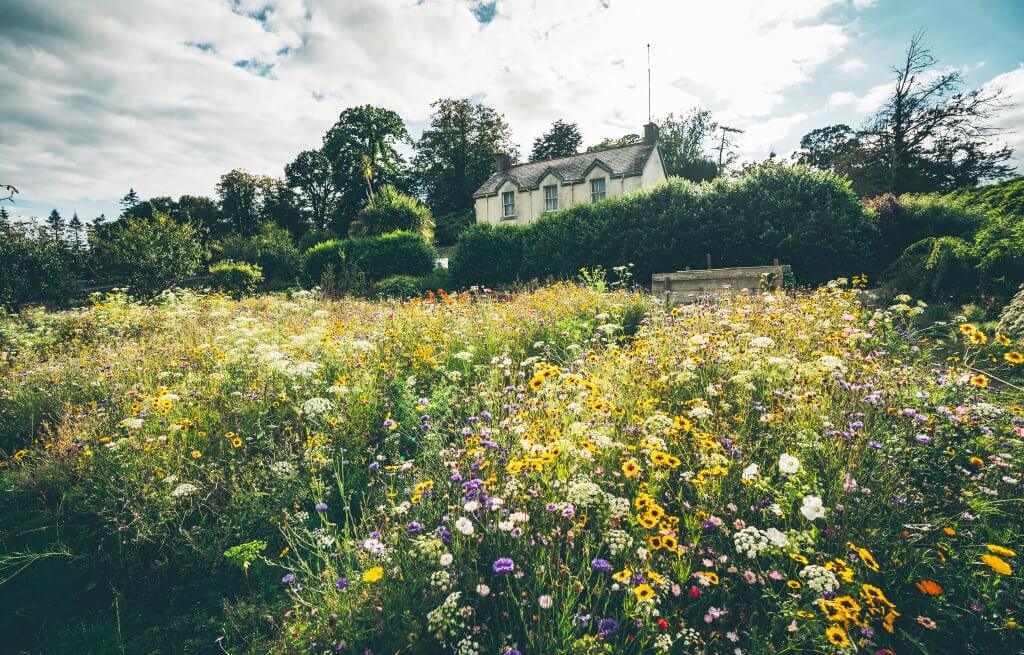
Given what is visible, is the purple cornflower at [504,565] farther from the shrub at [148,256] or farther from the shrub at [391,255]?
the shrub at [391,255]

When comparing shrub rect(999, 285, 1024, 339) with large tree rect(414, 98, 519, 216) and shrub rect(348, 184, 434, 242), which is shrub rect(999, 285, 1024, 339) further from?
large tree rect(414, 98, 519, 216)

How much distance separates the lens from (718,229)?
41.0ft

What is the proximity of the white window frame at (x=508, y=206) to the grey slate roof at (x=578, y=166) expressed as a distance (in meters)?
0.81

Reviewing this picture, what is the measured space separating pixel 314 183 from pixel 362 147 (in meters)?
13.3

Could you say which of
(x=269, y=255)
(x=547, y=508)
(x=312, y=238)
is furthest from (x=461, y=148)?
(x=547, y=508)

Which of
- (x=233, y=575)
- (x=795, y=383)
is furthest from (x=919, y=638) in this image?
(x=233, y=575)

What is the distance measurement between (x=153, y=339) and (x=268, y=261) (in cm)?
2307

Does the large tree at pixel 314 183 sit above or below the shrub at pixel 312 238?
above

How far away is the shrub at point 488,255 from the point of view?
16891mm

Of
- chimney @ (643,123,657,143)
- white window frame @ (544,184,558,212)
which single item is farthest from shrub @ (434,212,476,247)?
chimney @ (643,123,657,143)

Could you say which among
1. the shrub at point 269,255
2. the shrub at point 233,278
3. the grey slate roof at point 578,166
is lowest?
the shrub at point 233,278

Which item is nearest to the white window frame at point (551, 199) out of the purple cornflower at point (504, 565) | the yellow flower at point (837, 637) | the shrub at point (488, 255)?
the shrub at point (488, 255)

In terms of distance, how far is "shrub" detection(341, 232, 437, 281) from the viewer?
64.5 ft

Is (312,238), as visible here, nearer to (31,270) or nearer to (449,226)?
(449,226)
